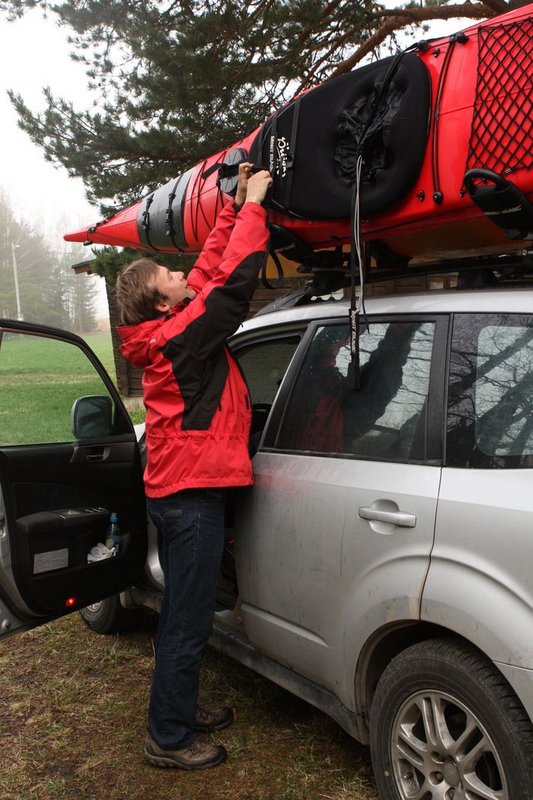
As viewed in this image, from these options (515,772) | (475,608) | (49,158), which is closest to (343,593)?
(475,608)

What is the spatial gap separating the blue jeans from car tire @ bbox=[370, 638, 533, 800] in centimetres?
76

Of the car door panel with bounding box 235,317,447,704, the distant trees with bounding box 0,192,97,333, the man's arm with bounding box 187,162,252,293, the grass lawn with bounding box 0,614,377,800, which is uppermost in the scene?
the distant trees with bounding box 0,192,97,333

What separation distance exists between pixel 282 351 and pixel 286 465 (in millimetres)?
A: 569

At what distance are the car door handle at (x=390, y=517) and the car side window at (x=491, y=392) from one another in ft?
0.64

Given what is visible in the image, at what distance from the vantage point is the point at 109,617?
12.3 feet

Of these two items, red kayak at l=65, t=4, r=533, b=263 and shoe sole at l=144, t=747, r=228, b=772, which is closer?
red kayak at l=65, t=4, r=533, b=263

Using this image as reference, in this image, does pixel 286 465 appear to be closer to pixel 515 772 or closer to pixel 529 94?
pixel 515 772

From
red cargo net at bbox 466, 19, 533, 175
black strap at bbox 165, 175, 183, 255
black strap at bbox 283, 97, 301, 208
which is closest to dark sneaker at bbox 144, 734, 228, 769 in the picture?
black strap at bbox 283, 97, 301, 208

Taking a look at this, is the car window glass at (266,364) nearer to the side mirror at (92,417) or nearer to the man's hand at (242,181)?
the man's hand at (242,181)

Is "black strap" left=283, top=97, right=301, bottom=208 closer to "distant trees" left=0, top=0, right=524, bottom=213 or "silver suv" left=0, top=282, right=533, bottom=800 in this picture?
"silver suv" left=0, top=282, right=533, bottom=800

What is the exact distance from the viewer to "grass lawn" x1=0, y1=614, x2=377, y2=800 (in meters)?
2.48

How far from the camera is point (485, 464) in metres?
1.84

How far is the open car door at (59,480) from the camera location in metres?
2.82

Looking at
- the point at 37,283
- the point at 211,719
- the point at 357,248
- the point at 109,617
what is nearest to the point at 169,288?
the point at 357,248
